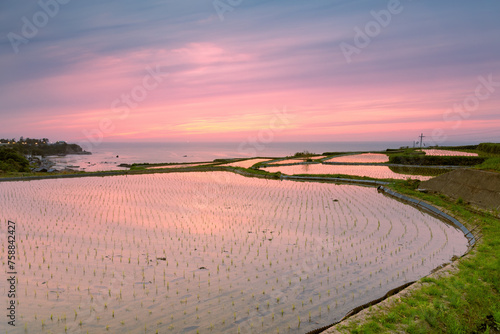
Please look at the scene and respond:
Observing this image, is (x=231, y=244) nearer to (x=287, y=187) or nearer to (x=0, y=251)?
(x=0, y=251)

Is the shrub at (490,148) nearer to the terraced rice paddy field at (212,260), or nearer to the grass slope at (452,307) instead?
the terraced rice paddy field at (212,260)

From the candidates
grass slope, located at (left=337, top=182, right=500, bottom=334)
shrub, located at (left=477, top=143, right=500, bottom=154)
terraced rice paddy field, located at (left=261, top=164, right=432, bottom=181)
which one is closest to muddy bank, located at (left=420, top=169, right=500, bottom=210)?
grass slope, located at (left=337, top=182, right=500, bottom=334)

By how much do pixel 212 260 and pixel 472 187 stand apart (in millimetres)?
11577

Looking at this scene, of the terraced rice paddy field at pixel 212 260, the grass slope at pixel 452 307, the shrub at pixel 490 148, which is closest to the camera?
the grass slope at pixel 452 307

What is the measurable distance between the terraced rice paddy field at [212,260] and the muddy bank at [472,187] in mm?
2362

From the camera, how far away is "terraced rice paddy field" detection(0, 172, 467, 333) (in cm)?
477

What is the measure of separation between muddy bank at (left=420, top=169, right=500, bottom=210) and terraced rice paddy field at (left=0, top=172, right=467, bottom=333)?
2362mm

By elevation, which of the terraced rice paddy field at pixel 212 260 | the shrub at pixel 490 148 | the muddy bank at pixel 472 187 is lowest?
the terraced rice paddy field at pixel 212 260

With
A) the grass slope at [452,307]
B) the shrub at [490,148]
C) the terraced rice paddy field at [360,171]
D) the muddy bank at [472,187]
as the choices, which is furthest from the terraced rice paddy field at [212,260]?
the shrub at [490,148]

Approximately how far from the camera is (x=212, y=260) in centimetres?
702

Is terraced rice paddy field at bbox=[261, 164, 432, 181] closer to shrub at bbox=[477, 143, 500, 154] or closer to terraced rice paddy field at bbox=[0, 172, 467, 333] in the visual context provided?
terraced rice paddy field at bbox=[0, 172, 467, 333]

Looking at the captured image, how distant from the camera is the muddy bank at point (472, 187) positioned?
36.0 feet

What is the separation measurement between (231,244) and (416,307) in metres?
4.76

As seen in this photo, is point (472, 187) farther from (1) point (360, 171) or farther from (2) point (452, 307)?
(1) point (360, 171)
